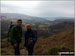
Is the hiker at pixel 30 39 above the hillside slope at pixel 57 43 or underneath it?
above

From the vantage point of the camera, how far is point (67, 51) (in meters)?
4.80

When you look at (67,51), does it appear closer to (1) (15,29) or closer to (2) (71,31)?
(2) (71,31)

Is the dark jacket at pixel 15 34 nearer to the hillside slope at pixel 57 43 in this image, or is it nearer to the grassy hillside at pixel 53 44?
the grassy hillside at pixel 53 44

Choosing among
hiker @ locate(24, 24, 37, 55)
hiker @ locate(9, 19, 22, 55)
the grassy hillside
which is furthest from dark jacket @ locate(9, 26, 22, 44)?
the grassy hillside

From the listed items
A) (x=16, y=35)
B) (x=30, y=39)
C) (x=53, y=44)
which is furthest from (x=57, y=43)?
(x=16, y=35)

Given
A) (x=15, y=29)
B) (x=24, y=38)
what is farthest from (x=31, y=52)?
(x=15, y=29)

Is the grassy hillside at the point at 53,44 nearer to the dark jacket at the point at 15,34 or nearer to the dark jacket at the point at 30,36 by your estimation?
the dark jacket at the point at 30,36

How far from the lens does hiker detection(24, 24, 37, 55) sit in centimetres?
434

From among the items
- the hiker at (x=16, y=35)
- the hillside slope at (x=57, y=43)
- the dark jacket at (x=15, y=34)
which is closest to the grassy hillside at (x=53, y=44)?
the hillside slope at (x=57, y=43)

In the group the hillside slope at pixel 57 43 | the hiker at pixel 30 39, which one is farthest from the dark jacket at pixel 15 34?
the hillside slope at pixel 57 43

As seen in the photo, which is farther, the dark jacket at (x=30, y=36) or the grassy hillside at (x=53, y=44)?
the grassy hillside at (x=53, y=44)

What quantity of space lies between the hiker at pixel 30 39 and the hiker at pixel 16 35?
214mm

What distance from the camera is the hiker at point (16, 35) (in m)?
4.25

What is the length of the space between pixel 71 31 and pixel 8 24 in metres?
2.10
